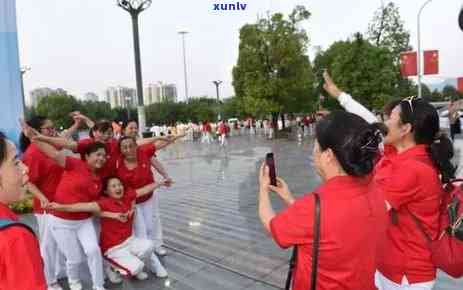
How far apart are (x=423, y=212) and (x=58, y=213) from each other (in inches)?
123

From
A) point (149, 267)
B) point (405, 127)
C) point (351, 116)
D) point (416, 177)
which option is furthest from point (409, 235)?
point (149, 267)

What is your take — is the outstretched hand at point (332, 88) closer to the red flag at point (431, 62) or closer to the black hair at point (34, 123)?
the black hair at point (34, 123)

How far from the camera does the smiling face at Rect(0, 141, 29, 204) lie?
1.58m

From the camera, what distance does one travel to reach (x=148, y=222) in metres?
4.73

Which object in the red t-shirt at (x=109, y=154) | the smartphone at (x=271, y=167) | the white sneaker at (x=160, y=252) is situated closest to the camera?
the smartphone at (x=271, y=167)

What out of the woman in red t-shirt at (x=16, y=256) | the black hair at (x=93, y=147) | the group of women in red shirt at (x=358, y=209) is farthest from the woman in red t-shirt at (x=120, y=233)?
the group of women in red shirt at (x=358, y=209)

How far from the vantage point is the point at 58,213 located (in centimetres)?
376

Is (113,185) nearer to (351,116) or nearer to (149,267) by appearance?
(149,267)

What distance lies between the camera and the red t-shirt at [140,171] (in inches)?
172

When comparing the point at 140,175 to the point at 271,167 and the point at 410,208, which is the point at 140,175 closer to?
the point at 271,167

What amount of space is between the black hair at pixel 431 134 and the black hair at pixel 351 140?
58 centimetres

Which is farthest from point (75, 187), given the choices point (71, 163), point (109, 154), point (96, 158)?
point (109, 154)

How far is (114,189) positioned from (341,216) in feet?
9.76

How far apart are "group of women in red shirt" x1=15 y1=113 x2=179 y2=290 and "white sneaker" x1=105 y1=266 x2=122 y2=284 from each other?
1 cm
